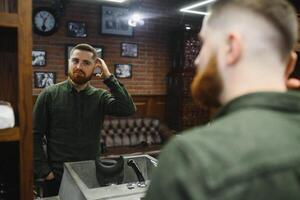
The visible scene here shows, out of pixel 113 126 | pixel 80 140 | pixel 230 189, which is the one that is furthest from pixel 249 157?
pixel 113 126

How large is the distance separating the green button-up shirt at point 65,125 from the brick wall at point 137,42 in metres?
2.56

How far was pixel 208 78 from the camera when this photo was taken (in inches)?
32.1

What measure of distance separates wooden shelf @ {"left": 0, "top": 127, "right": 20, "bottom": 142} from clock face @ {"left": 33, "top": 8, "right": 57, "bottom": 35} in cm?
416

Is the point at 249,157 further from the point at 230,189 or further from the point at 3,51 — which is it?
the point at 3,51

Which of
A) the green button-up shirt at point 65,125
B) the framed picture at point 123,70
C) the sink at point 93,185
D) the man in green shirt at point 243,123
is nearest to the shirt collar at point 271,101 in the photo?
the man in green shirt at point 243,123

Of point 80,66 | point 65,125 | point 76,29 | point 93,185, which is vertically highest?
point 76,29

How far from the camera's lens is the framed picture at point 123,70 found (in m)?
5.43

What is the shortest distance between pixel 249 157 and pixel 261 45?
1.05ft

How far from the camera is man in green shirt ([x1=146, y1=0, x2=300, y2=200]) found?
55cm

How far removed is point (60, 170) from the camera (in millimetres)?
2453

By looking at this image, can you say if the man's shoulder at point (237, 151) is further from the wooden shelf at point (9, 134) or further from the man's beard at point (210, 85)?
the wooden shelf at point (9, 134)

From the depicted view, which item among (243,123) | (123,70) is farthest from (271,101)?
(123,70)

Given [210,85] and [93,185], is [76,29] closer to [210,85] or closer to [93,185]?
[93,185]

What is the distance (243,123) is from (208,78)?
0.79ft
